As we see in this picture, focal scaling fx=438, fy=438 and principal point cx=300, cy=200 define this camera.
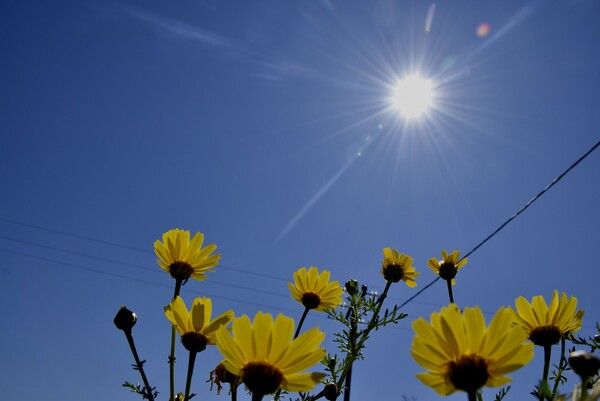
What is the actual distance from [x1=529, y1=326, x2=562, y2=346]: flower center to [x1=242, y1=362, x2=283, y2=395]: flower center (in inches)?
34.6

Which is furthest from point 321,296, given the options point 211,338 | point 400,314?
point 211,338

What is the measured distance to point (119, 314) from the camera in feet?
3.76

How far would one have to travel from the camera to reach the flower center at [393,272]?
231 centimetres

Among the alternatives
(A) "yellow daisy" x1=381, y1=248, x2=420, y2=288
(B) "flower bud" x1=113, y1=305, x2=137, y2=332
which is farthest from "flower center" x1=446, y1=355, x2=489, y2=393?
(A) "yellow daisy" x1=381, y1=248, x2=420, y2=288

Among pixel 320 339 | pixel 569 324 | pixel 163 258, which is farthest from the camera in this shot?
pixel 163 258

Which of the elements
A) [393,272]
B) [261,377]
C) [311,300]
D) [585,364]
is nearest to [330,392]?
[311,300]

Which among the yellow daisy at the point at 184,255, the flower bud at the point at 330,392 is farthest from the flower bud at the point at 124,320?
the flower bud at the point at 330,392

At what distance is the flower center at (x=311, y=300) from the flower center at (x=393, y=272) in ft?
1.92

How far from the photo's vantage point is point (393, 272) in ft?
7.61

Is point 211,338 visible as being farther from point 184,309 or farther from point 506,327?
point 506,327

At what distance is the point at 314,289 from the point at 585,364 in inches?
46.3

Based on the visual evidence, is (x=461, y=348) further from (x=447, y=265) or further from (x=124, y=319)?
(x=447, y=265)

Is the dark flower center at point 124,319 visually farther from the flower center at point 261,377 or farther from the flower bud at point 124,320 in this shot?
the flower center at point 261,377

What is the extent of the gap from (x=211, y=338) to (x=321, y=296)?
84 centimetres
